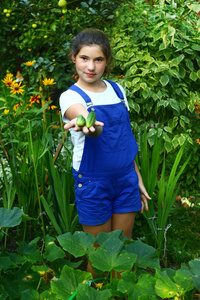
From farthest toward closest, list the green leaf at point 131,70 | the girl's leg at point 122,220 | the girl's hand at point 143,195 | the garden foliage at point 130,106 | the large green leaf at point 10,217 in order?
the green leaf at point 131,70 → the garden foliage at point 130,106 → the girl's hand at point 143,195 → the girl's leg at point 122,220 → the large green leaf at point 10,217

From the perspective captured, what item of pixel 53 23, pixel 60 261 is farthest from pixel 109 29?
pixel 60 261

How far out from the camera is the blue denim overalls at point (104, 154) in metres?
1.50

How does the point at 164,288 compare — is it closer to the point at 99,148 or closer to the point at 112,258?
the point at 112,258

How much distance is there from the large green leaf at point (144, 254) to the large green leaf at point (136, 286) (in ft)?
0.26

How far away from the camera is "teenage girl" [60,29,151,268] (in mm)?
1505

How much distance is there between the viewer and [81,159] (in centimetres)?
152

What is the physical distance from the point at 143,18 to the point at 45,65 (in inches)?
41.6

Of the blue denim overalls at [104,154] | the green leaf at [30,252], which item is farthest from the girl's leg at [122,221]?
the green leaf at [30,252]

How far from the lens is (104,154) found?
4.96 feet

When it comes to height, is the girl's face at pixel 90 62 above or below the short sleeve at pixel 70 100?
above

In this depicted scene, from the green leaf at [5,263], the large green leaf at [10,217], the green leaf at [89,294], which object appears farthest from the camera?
the large green leaf at [10,217]

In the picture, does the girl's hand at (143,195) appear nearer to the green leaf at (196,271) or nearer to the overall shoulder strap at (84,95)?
the overall shoulder strap at (84,95)

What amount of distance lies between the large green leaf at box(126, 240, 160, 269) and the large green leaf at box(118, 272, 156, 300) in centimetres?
8

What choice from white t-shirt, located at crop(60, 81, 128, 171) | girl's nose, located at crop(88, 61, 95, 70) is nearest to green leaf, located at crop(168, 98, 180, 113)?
white t-shirt, located at crop(60, 81, 128, 171)
